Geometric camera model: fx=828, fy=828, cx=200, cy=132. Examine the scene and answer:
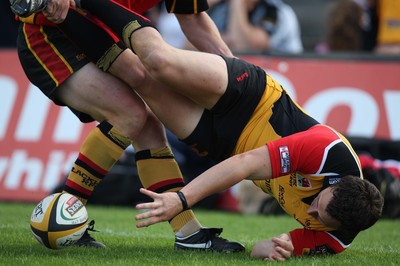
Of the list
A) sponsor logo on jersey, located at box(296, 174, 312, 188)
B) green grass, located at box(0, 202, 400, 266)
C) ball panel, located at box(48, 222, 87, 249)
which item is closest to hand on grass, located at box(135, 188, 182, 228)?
green grass, located at box(0, 202, 400, 266)

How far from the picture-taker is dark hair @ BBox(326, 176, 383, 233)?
16.1ft

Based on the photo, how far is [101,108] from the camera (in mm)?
5562

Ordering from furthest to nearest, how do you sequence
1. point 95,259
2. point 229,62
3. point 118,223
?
point 118,223, point 229,62, point 95,259

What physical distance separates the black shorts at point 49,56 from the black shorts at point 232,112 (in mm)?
930

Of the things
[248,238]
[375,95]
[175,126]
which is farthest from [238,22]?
[175,126]

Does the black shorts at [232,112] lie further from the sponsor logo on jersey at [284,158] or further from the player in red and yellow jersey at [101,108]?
the sponsor logo on jersey at [284,158]

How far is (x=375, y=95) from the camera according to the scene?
9.88 meters

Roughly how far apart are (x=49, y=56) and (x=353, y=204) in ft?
7.45

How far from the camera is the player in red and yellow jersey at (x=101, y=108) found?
5.52 meters

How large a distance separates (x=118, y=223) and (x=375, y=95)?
12.8ft

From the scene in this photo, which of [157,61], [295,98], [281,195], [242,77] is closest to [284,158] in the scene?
[281,195]

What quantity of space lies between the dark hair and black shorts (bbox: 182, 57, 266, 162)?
82 cm

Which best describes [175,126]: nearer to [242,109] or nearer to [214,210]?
[242,109]

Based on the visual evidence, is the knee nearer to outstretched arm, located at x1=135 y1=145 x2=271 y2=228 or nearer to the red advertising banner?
outstretched arm, located at x1=135 y1=145 x2=271 y2=228
